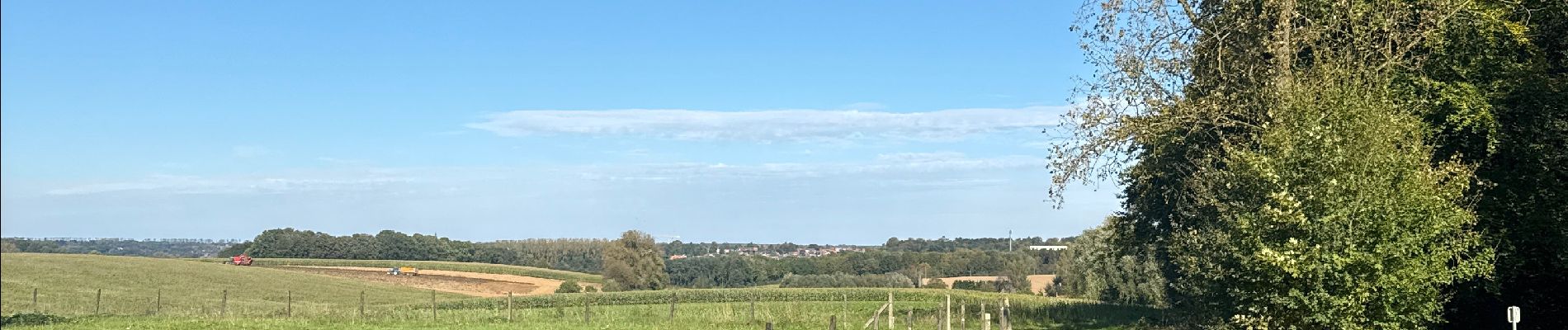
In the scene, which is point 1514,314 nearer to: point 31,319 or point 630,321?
point 630,321

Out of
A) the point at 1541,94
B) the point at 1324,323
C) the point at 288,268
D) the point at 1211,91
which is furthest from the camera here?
the point at 288,268

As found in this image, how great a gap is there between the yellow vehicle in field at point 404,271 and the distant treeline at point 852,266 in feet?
94.3

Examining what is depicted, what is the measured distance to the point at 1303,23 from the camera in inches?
965

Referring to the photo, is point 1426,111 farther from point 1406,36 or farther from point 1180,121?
point 1180,121

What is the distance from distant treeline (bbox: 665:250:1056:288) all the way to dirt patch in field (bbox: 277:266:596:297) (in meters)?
24.5

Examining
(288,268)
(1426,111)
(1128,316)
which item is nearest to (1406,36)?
(1426,111)

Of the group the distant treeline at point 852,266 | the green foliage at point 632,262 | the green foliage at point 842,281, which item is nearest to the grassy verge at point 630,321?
the green foliage at point 632,262

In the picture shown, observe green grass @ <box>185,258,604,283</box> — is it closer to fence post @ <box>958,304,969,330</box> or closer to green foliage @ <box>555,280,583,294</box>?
green foliage @ <box>555,280,583,294</box>

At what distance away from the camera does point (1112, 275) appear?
59.7 m

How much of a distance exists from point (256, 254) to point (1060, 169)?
113 m

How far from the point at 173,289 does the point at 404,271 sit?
3352 cm

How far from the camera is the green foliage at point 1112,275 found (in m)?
49.8

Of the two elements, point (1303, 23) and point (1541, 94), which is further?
point (1303, 23)

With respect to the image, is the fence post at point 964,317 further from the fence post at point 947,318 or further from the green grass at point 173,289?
the green grass at point 173,289
